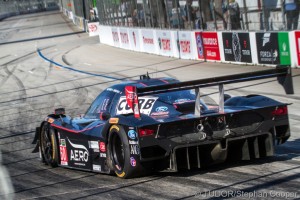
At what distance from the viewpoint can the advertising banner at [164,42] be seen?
3133 centimetres

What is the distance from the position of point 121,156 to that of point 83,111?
9.30 meters

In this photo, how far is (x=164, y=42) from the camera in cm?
3228

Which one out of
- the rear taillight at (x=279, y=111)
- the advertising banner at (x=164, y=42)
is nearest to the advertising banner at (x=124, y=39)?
the advertising banner at (x=164, y=42)

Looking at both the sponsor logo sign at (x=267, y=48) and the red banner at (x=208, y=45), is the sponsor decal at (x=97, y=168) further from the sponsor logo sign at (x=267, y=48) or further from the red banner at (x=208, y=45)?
the red banner at (x=208, y=45)

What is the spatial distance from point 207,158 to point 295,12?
13.1 metres

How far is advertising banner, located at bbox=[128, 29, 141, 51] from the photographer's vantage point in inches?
1471

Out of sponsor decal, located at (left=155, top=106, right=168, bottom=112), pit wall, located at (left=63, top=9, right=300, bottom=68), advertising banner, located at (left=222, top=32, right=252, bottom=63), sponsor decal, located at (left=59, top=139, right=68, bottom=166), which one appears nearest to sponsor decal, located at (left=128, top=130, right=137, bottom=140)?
sponsor decal, located at (left=155, top=106, right=168, bottom=112)

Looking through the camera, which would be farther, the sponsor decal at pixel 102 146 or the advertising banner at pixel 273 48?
the advertising banner at pixel 273 48

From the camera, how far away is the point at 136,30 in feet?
123

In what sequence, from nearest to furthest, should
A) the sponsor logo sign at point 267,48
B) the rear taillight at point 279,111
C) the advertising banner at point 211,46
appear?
1. the rear taillight at point 279,111
2. the sponsor logo sign at point 267,48
3. the advertising banner at point 211,46

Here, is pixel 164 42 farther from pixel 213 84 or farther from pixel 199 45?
pixel 213 84

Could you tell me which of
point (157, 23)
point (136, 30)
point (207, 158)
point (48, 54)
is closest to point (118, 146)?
point (207, 158)

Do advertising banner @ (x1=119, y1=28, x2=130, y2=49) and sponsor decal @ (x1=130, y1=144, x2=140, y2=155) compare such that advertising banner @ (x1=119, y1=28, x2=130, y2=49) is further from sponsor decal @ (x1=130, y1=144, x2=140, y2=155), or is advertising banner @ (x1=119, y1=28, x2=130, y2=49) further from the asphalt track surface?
sponsor decal @ (x1=130, y1=144, x2=140, y2=155)

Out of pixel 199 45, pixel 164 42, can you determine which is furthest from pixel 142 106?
pixel 164 42
